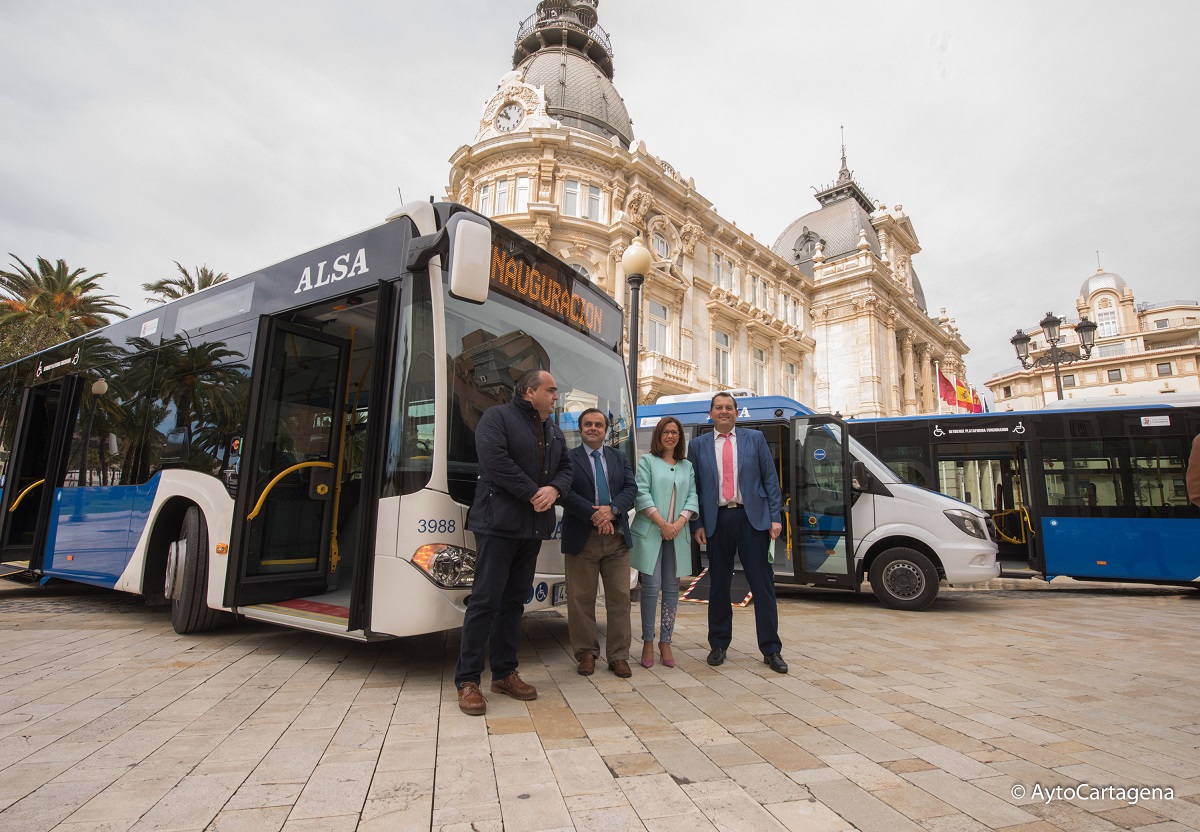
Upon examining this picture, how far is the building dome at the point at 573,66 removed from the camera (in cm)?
2773

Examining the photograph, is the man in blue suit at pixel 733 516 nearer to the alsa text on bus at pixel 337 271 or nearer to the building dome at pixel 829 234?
the alsa text on bus at pixel 337 271

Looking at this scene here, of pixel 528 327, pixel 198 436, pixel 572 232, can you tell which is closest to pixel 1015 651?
pixel 528 327

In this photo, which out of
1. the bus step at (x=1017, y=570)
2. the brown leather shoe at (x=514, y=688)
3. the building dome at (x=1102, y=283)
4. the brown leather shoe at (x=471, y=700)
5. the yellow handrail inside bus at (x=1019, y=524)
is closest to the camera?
the brown leather shoe at (x=471, y=700)

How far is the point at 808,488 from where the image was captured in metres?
8.68

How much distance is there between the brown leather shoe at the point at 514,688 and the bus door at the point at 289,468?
2300 millimetres

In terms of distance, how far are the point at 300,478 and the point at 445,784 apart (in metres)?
3.55

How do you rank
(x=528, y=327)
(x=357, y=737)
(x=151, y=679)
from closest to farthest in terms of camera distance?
1. (x=357, y=737)
2. (x=151, y=679)
3. (x=528, y=327)

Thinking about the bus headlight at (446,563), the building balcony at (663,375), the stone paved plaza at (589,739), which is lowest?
the stone paved plaza at (589,739)

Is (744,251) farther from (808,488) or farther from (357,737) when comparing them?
(357,737)

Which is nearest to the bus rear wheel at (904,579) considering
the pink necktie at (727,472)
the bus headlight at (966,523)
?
the bus headlight at (966,523)

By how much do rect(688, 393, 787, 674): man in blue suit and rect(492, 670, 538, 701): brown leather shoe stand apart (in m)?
1.59

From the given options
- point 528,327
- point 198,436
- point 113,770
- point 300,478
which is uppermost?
point 528,327

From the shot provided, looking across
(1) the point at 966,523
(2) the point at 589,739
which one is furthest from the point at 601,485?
(1) the point at 966,523

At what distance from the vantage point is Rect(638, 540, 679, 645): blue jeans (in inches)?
184
